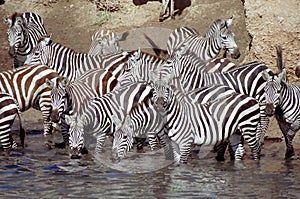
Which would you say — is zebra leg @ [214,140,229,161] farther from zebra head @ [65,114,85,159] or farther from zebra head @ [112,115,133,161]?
zebra head @ [65,114,85,159]

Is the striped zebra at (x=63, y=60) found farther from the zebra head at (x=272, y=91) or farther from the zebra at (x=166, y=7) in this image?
the zebra at (x=166, y=7)

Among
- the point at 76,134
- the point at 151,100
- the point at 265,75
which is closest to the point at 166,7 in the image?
the point at 265,75

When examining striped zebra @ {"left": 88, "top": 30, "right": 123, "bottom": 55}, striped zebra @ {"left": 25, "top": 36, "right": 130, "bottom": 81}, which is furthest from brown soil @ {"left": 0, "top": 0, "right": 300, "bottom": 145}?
striped zebra @ {"left": 25, "top": 36, "right": 130, "bottom": 81}

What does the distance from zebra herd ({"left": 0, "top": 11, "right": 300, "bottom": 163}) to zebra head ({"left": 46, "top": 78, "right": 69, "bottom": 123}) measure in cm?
2

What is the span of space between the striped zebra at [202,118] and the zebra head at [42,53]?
4.11m

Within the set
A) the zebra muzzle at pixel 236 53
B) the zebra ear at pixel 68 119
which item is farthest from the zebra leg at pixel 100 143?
the zebra muzzle at pixel 236 53

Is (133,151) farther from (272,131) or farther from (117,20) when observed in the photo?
(117,20)

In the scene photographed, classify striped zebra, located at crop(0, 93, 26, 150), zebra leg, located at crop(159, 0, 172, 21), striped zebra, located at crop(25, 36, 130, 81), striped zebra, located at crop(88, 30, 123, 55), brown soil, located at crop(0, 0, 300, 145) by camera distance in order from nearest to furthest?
striped zebra, located at crop(0, 93, 26, 150)
striped zebra, located at crop(25, 36, 130, 81)
striped zebra, located at crop(88, 30, 123, 55)
brown soil, located at crop(0, 0, 300, 145)
zebra leg, located at crop(159, 0, 172, 21)

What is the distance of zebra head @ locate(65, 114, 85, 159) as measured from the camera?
1213 cm

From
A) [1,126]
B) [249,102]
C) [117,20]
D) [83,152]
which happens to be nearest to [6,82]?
[1,126]

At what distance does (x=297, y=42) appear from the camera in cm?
1475

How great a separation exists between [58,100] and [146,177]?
7.84 ft

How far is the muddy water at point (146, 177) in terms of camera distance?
409 inches

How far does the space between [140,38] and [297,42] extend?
5763 mm
